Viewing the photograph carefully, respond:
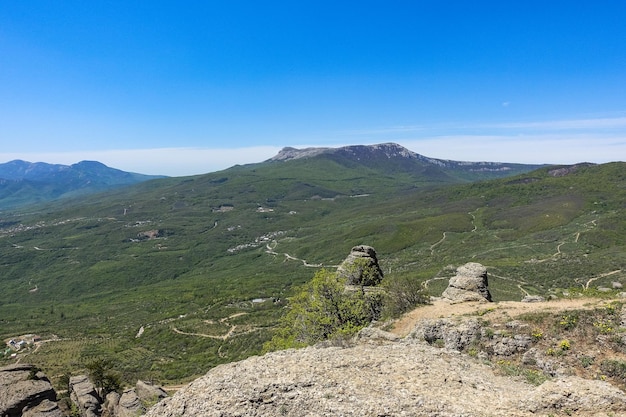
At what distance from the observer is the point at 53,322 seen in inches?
5187

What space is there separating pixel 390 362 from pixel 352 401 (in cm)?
489

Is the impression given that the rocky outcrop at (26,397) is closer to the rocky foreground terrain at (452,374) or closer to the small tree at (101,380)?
the small tree at (101,380)

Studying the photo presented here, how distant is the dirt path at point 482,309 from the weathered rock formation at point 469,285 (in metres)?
4.37

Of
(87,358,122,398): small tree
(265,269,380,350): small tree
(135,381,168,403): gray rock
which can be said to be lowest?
(87,358,122,398): small tree

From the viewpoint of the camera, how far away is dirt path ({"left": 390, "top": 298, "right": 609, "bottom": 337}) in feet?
94.2

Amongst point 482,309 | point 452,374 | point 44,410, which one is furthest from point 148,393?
point 482,309

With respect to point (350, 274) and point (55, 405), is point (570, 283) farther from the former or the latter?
point (55, 405)

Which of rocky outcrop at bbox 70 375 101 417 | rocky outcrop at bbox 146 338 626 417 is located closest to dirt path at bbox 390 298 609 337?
rocky outcrop at bbox 146 338 626 417

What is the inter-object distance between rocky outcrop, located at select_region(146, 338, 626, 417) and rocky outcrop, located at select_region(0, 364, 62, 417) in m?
21.9

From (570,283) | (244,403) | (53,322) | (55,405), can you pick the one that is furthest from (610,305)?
(53,322)

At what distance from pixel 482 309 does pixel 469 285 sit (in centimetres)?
1347

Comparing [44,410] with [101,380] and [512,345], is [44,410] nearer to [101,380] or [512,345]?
[101,380]

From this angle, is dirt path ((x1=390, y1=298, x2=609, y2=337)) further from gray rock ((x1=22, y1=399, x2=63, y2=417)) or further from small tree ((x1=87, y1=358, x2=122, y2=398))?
small tree ((x1=87, y1=358, x2=122, y2=398))

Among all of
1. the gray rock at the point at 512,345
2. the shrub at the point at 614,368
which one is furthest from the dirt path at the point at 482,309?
the shrub at the point at 614,368
